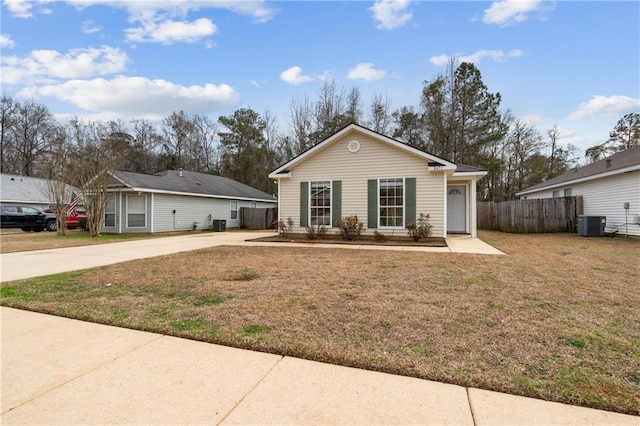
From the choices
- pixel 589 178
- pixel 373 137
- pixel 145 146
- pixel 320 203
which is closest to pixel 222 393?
pixel 320 203

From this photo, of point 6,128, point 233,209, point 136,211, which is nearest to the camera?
point 136,211

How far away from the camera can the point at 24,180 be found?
86.9 feet

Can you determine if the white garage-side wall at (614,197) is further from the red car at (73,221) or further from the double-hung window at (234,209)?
the red car at (73,221)

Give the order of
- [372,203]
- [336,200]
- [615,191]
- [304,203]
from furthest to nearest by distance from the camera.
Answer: [615,191], [304,203], [336,200], [372,203]

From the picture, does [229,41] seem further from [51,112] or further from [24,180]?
[51,112]

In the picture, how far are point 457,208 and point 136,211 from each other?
1612 centimetres

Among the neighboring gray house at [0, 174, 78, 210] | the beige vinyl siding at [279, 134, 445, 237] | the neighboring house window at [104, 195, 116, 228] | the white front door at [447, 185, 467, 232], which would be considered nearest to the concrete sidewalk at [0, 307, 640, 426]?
the beige vinyl siding at [279, 134, 445, 237]

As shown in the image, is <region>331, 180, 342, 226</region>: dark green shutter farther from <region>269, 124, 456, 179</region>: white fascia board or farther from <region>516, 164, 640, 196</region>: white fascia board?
<region>516, 164, 640, 196</region>: white fascia board

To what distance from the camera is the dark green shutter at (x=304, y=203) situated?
12.6 meters

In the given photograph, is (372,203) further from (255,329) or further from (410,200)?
(255,329)

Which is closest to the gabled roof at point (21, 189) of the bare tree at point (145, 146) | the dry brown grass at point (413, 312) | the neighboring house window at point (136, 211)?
the bare tree at point (145, 146)

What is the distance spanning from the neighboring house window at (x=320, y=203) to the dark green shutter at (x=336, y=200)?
0.17m

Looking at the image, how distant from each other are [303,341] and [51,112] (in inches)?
1743

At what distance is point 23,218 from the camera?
59.7 ft
